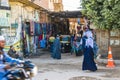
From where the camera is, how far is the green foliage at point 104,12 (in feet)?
59.6

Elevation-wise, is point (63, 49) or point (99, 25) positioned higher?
point (99, 25)

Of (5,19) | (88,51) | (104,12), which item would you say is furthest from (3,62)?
(5,19)

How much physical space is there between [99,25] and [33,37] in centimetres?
868

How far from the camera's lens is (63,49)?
1135 inches

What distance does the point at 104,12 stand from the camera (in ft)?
60.6

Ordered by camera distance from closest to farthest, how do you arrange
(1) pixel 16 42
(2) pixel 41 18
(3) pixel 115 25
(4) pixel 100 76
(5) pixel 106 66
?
(4) pixel 100 76 < (5) pixel 106 66 < (3) pixel 115 25 < (1) pixel 16 42 < (2) pixel 41 18

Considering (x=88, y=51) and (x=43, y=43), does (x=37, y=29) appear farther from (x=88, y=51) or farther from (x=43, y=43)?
(x=88, y=51)

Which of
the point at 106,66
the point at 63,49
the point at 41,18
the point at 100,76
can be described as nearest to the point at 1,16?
the point at 106,66

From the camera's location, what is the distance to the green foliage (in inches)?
715

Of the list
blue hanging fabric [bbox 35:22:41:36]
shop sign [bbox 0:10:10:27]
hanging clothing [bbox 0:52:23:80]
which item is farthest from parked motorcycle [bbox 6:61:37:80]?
blue hanging fabric [bbox 35:22:41:36]

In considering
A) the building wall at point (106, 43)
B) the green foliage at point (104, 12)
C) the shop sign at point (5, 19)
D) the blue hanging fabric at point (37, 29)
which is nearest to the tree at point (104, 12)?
the green foliage at point (104, 12)

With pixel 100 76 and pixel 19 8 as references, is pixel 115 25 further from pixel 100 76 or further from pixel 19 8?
pixel 19 8

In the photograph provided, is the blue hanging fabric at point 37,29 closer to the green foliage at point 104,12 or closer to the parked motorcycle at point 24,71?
the green foliage at point 104,12

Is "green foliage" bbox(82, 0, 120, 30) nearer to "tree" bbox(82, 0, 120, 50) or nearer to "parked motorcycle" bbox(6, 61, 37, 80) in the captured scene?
"tree" bbox(82, 0, 120, 50)
